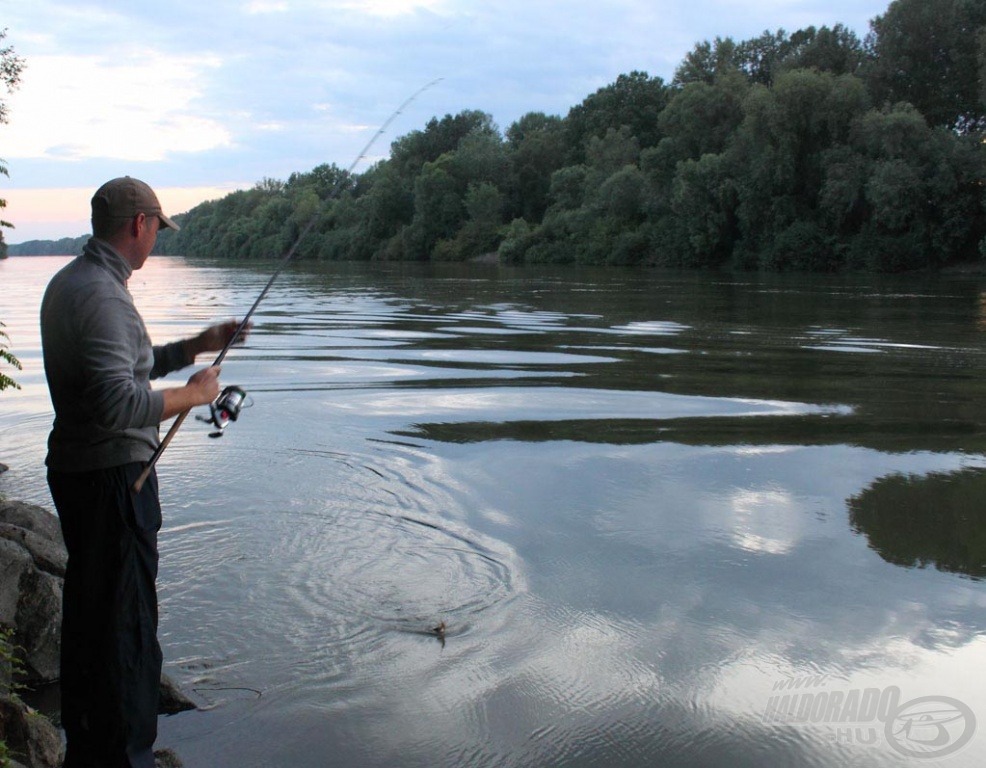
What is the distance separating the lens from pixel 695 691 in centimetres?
462

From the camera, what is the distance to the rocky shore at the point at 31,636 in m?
3.62

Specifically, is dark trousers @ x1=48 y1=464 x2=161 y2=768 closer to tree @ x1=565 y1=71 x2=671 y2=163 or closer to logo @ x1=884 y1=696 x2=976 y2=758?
logo @ x1=884 y1=696 x2=976 y2=758

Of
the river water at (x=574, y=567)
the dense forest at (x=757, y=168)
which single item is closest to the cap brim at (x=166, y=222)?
the river water at (x=574, y=567)

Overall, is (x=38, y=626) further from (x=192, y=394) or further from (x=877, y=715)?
(x=877, y=715)

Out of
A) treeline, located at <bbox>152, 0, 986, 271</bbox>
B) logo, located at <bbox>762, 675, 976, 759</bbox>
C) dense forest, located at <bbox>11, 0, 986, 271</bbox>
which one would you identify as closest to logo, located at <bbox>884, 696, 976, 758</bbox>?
logo, located at <bbox>762, 675, 976, 759</bbox>

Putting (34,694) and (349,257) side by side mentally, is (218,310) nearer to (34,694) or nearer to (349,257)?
(34,694)

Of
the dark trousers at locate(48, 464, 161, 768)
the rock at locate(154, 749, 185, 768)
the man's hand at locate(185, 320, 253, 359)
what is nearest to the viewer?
the dark trousers at locate(48, 464, 161, 768)

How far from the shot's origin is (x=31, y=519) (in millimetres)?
5645

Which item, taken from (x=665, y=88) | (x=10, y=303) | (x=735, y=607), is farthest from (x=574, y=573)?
(x=665, y=88)

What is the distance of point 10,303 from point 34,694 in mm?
29783

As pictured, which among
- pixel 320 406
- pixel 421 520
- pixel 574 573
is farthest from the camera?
pixel 320 406

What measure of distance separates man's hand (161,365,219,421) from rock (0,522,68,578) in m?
1.95

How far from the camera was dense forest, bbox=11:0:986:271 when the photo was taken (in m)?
50.1

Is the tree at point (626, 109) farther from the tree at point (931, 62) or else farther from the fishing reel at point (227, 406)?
the fishing reel at point (227, 406)
